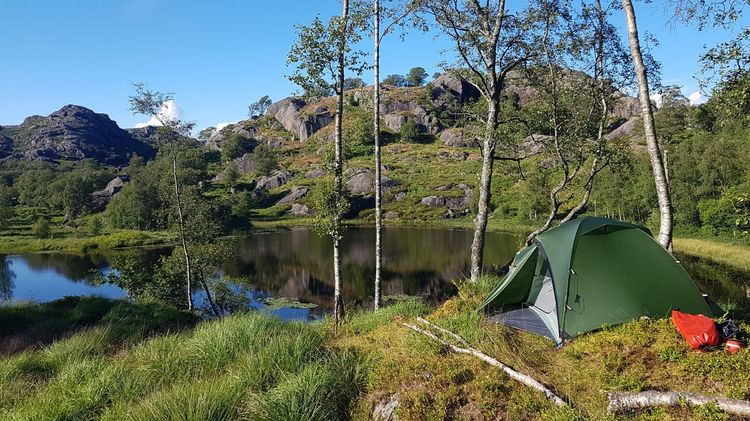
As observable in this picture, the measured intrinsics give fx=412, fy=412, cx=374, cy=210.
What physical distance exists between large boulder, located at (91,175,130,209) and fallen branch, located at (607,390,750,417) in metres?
125

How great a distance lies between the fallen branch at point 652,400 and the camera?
181 inches

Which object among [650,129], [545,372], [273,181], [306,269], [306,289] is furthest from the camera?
[273,181]

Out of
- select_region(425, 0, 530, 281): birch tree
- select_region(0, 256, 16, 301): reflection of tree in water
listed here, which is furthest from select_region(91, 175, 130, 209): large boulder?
A: select_region(425, 0, 530, 281): birch tree

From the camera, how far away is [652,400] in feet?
16.0

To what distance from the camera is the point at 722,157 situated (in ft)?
149

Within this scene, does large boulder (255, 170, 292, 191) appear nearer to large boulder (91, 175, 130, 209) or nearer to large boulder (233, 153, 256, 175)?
large boulder (233, 153, 256, 175)

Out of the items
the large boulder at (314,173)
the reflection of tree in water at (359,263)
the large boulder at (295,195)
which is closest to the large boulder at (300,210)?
the large boulder at (295,195)

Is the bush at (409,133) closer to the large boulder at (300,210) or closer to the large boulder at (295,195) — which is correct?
the large boulder at (295,195)

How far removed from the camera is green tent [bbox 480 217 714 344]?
24.7ft

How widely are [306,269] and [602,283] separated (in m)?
38.9

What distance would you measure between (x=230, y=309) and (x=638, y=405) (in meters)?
27.1

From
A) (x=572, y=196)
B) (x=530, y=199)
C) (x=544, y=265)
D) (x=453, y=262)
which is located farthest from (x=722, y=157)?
(x=544, y=265)

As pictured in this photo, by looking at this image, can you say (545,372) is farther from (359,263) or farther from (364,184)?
(364,184)

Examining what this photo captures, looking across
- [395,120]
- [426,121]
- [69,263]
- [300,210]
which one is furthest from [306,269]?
[395,120]
